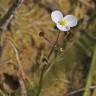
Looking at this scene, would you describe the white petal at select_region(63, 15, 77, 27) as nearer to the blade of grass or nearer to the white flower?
the white flower

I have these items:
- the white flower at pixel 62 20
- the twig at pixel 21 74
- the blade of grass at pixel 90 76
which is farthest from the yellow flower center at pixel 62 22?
the blade of grass at pixel 90 76

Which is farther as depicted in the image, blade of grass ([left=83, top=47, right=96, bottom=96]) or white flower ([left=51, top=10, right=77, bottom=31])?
blade of grass ([left=83, top=47, right=96, bottom=96])

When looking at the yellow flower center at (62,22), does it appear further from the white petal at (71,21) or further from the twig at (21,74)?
the twig at (21,74)

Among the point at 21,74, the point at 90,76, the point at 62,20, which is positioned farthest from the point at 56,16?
the point at 90,76

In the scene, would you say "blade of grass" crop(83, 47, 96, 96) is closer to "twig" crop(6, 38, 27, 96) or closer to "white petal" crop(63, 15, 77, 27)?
"twig" crop(6, 38, 27, 96)

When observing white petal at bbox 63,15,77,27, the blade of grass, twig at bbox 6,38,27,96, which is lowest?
the blade of grass

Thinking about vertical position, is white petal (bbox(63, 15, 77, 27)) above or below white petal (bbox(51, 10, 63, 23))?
below

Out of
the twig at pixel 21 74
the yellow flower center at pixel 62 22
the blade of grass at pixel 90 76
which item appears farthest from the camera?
the blade of grass at pixel 90 76

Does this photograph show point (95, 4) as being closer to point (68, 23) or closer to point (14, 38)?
point (14, 38)

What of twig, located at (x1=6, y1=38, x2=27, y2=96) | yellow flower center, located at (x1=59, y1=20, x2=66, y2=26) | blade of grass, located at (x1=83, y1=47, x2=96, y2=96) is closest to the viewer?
yellow flower center, located at (x1=59, y1=20, x2=66, y2=26)

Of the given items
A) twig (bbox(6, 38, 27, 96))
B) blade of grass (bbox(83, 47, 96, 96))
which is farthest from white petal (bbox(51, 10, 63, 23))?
blade of grass (bbox(83, 47, 96, 96))

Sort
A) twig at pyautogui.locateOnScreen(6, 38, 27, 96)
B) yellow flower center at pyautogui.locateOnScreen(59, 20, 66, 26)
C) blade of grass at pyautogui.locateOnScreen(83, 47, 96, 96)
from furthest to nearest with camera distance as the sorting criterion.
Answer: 1. blade of grass at pyautogui.locateOnScreen(83, 47, 96, 96)
2. twig at pyautogui.locateOnScreen(6, 38, 27, 96)
3. yellow flower center at pyautogui.locateOnScreen(59, 20, 66, 26)
